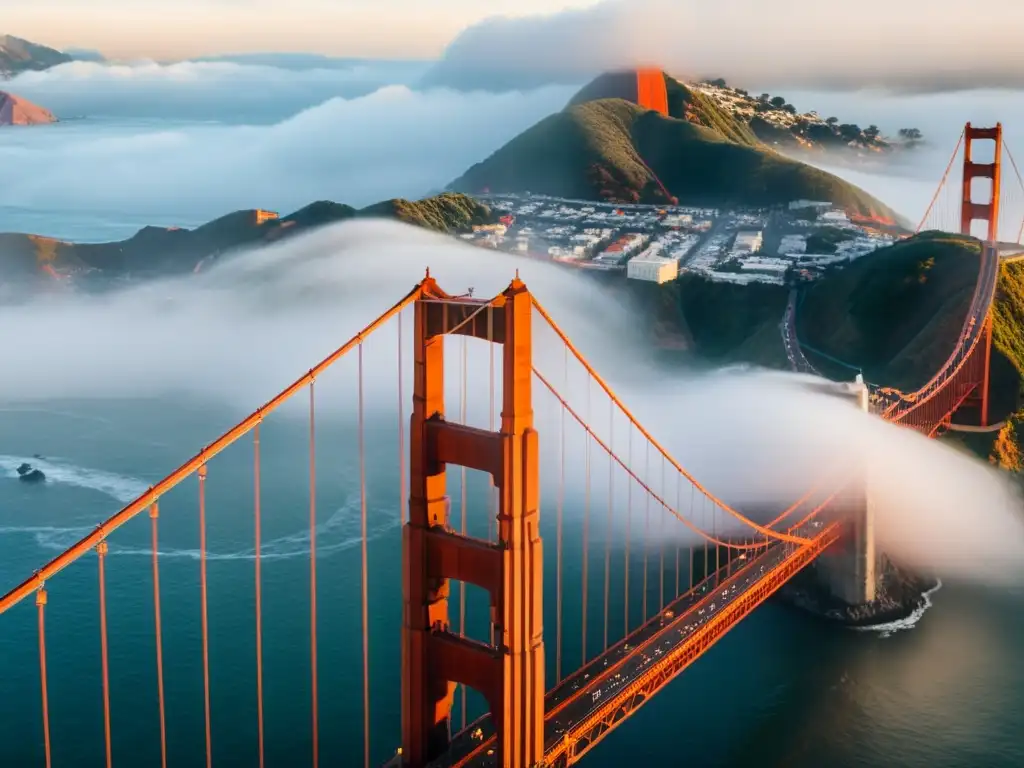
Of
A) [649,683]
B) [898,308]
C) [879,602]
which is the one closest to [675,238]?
[898,308]

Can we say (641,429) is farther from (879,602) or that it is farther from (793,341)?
(793,341)

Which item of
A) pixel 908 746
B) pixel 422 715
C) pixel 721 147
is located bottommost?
pixel 908 746

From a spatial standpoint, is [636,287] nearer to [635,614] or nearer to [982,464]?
[982,464]

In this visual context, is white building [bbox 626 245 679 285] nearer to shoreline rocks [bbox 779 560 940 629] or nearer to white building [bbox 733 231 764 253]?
white building [bbox 733 231 764 253]

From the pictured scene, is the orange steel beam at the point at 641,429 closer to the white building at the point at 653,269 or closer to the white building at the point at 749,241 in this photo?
the white building at the point at 653,269

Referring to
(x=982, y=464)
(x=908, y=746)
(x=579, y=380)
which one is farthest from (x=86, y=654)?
(x=579, y=380)

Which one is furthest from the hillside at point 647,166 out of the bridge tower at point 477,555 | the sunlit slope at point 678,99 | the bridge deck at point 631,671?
the bridge tower at point 477,555
